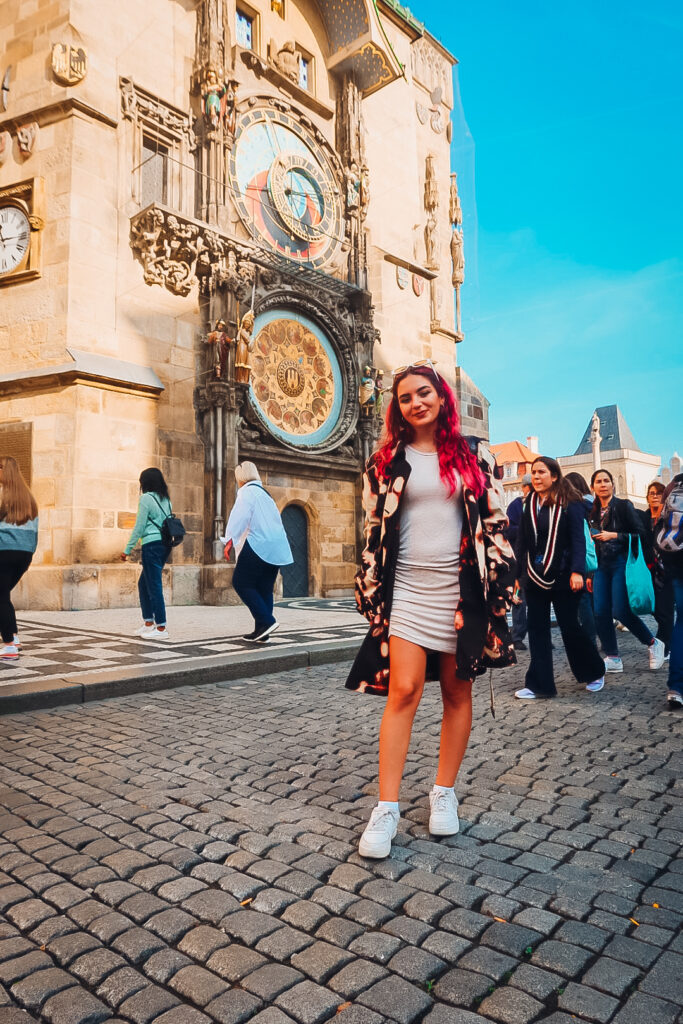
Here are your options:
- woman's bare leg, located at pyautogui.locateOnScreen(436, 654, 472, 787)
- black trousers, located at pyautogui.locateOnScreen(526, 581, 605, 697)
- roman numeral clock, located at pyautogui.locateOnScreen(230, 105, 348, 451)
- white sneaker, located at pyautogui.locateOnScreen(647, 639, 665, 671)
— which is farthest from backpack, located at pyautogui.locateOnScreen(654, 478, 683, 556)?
roman numeral clock, located at pyautogui.locateOnScreen(230, 105, 348, 451)

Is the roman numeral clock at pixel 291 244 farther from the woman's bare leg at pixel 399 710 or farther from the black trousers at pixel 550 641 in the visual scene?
the woman's bare leg at pixel 399 710

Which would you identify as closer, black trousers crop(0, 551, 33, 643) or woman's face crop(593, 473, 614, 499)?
black trousers crop(0, 551, 33, 643)

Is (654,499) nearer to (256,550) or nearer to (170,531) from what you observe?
(256,550)

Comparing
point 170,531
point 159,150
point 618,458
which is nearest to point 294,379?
point 159,150

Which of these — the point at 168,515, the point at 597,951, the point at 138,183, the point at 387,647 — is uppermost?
→ the point at 138,183

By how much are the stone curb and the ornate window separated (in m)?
9.48

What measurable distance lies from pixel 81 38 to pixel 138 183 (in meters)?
2.37

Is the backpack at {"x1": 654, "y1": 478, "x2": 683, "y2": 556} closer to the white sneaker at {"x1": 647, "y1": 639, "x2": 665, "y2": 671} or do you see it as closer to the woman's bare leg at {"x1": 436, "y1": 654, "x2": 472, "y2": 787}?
the white sneaker at {"x1": 647, "y1": 639, "x2": 665, "y2": 671}

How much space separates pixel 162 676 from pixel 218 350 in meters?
8.67

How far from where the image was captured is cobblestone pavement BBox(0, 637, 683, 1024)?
1713 mm

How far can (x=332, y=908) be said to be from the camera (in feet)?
6.97

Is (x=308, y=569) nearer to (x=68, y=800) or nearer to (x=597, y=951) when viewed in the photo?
(x=68, y=800)

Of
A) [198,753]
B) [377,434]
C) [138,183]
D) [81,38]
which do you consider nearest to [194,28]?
[81,38]

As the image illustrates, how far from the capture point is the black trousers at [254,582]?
23.7 feet
